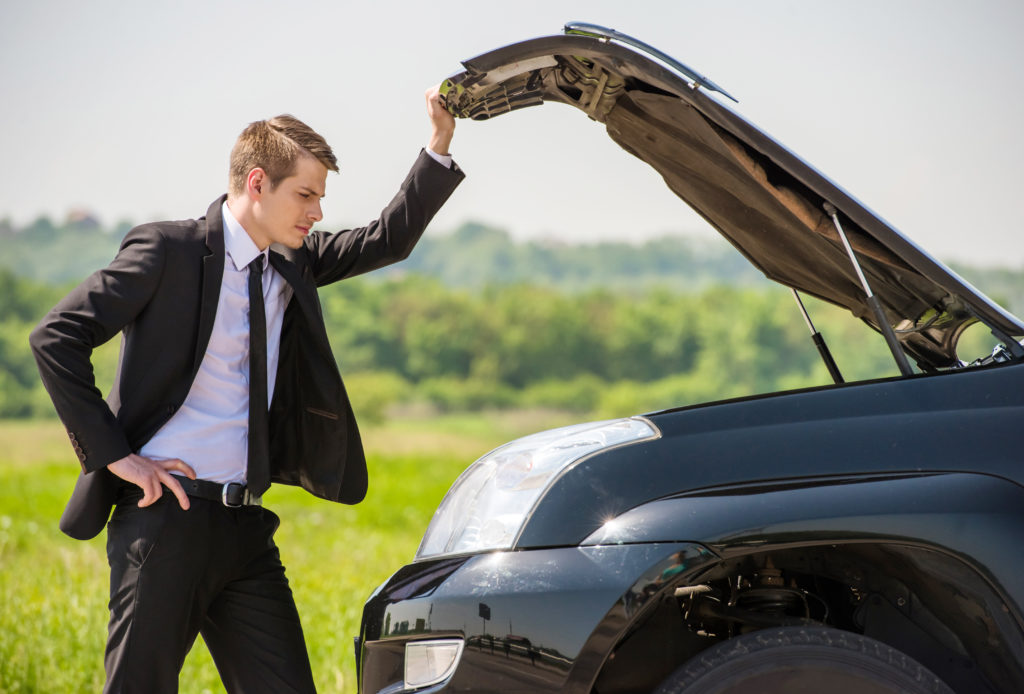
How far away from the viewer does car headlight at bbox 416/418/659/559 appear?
1.95 m

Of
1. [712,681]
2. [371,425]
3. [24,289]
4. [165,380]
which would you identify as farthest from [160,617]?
[24,289]

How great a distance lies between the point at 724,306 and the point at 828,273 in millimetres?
69214

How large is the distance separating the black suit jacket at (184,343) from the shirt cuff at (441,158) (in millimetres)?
13

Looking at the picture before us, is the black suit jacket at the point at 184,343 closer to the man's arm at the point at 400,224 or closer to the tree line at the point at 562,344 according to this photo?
the man's arm at the point at 400,224

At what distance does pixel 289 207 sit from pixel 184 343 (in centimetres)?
46

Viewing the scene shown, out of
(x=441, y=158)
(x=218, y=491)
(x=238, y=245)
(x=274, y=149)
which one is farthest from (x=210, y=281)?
(x=441, y=158)

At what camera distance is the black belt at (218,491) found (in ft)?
8.03

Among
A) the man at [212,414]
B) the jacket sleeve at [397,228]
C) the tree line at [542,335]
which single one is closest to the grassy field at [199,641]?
the man at [212,414]

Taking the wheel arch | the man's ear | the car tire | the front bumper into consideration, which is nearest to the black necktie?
the man's ear

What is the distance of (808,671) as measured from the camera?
1.80 meters

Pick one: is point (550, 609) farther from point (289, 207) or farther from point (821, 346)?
point (821, 346)

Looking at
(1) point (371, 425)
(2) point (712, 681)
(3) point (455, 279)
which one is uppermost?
(3) point (455, 279)

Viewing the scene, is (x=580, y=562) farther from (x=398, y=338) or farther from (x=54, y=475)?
(x=398, y=338)

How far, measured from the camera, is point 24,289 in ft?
190
